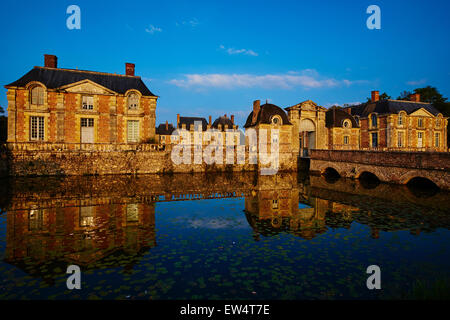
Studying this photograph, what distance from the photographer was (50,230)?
8.14 meters

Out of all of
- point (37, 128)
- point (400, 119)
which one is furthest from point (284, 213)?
point (400, 119)

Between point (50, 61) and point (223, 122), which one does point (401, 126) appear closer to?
point (223, 122)

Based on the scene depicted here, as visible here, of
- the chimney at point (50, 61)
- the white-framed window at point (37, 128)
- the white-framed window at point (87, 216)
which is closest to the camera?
the white-framed window at point (87, 216)

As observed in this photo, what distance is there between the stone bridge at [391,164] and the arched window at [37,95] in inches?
1085

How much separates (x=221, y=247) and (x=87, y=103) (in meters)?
23.9

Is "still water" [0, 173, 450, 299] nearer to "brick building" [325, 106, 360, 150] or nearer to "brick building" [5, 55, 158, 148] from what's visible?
"brick building" [5, 55, 158, 148]

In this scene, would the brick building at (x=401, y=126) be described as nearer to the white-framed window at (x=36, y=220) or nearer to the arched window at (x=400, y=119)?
the arched window at (x=400, y=119)

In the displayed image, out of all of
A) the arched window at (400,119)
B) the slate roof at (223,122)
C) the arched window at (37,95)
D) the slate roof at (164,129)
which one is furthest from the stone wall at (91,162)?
the slate roof at (164,129)

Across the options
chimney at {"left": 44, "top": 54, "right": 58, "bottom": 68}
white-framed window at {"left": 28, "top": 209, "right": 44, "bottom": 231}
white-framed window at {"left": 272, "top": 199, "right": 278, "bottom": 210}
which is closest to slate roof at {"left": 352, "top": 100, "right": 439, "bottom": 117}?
white-framed window at {"left": 272, "top": 199, "right": 278, "bottom": 210}

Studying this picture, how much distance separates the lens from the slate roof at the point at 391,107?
35.8 metres

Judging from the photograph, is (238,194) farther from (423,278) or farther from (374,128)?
(374,128)

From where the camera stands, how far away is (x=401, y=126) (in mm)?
35281

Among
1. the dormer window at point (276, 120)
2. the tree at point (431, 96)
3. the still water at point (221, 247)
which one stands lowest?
the still water at point (221, 247)
